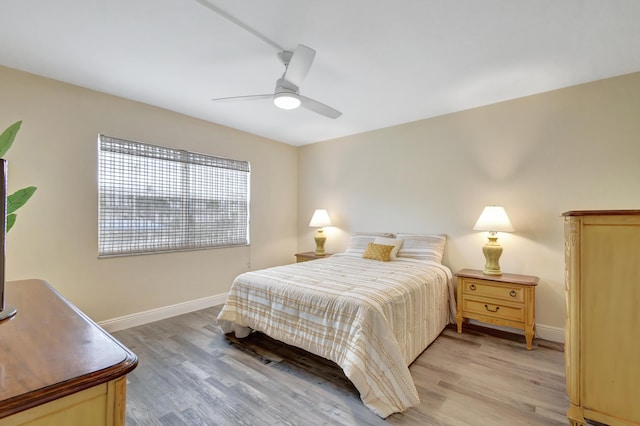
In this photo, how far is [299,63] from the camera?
2.05 meters

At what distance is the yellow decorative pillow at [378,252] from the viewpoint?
3.46 m

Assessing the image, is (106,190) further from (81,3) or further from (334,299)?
(334,299)

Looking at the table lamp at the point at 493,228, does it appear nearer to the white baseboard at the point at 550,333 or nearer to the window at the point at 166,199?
the white baseboard at the point at 550,333

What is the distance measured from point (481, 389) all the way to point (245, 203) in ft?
11.7

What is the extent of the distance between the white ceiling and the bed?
6.00 feet

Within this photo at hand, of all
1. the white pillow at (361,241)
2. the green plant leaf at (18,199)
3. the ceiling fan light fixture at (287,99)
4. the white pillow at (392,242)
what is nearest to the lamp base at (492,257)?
the white pillow at (392,242)

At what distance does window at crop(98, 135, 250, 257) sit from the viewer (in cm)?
310

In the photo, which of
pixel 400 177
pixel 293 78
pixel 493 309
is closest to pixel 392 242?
pixel 400 177

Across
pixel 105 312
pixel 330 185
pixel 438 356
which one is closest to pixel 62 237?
pixel 105 312

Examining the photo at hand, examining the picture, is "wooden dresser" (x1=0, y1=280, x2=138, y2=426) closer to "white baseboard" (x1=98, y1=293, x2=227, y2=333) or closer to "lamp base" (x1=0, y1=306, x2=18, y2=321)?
"lamp base" (x1=0, y1=306, x2=18, y2=321)

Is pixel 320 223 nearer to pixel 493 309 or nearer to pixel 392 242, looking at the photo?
pixel 392 242

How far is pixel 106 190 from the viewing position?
121 inches

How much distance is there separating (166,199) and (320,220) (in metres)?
2.13

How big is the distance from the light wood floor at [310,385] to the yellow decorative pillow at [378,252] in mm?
1006
